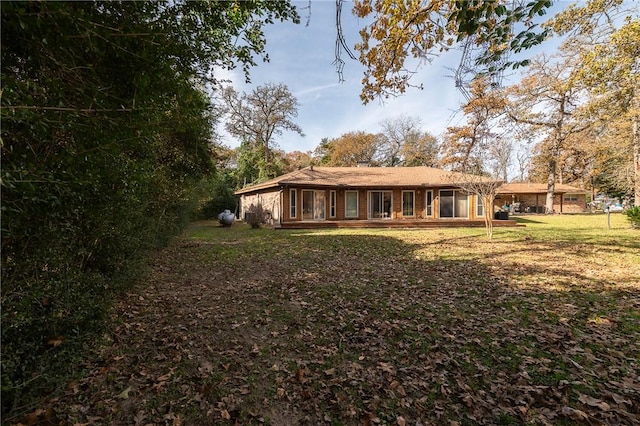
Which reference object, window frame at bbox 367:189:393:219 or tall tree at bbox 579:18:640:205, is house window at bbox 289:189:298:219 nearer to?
window frame at bbox 367:189:393:219

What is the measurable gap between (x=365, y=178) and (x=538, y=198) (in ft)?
93.4

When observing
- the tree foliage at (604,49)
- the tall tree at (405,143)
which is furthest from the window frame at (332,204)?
the tall tree at (405,143)

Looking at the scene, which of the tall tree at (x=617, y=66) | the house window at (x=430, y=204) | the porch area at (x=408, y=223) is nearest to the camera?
the tall tree at (x=617, y=66)

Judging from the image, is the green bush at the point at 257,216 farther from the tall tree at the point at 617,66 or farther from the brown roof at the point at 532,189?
the brown roof at the point at 532,189

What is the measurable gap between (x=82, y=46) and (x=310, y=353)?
355 centimetres

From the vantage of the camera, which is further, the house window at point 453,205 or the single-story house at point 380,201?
the house window at point 453,205

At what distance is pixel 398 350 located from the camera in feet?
11.4

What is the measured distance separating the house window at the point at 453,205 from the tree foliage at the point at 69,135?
1821 cm

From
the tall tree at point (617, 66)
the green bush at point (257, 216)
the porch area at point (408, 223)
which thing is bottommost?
the porch area at point (408, 223)

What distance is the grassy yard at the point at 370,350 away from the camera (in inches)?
99.5

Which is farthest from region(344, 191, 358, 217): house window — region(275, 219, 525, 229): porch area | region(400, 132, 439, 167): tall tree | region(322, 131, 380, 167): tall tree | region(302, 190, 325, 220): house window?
region(400, 132, 439, 167): tall tree

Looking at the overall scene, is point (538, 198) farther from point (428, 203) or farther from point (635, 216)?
point (428, 203)

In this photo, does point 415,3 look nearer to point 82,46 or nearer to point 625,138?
point 82,46

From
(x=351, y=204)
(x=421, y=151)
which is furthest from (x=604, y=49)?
(x=421, y=151)
